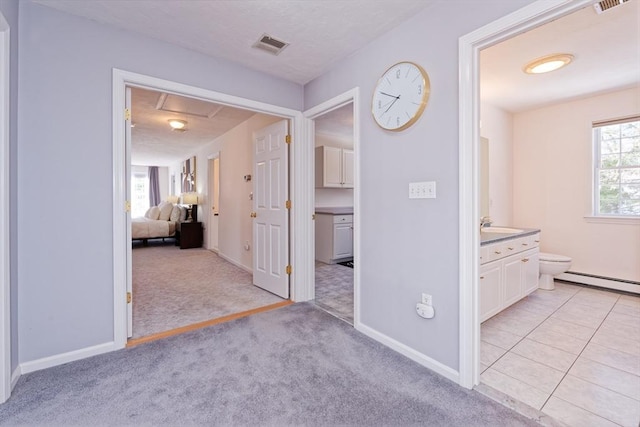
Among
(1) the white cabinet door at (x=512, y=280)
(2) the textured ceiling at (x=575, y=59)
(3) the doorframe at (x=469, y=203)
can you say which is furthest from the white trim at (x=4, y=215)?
(1) the white cabinet door at (x=512, y=280)

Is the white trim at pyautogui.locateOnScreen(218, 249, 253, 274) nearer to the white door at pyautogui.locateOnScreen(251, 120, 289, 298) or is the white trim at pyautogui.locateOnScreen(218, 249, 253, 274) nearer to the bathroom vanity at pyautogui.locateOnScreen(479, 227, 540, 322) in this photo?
the white door at pyautogui.locateOnScreen(251, 120, 289, 298)

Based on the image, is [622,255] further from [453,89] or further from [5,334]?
[5,334]

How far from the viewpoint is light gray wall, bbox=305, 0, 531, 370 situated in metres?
1.73

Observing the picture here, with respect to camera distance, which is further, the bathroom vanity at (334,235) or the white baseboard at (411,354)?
the bathroom vanity at (334,235)

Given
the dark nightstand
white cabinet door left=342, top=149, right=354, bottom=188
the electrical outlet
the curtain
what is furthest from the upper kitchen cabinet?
the curtain

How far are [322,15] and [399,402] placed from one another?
2479mm

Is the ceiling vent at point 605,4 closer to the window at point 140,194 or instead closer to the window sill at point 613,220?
the window sill at point 613,220

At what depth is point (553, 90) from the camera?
3363 mm

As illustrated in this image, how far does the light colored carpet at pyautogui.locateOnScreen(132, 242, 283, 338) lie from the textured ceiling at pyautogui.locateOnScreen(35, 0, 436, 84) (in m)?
2.42

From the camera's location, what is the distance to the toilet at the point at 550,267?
3303 millimetres

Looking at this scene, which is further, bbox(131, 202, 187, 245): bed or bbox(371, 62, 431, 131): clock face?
bbox(131, 202, 187, 245): bed

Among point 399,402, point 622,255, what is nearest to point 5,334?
point 399,402

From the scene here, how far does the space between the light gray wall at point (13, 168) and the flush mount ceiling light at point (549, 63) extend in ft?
13.0

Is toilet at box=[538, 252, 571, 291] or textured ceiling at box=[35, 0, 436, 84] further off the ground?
textured ceiling at box=[35, 0, 436, 84]
